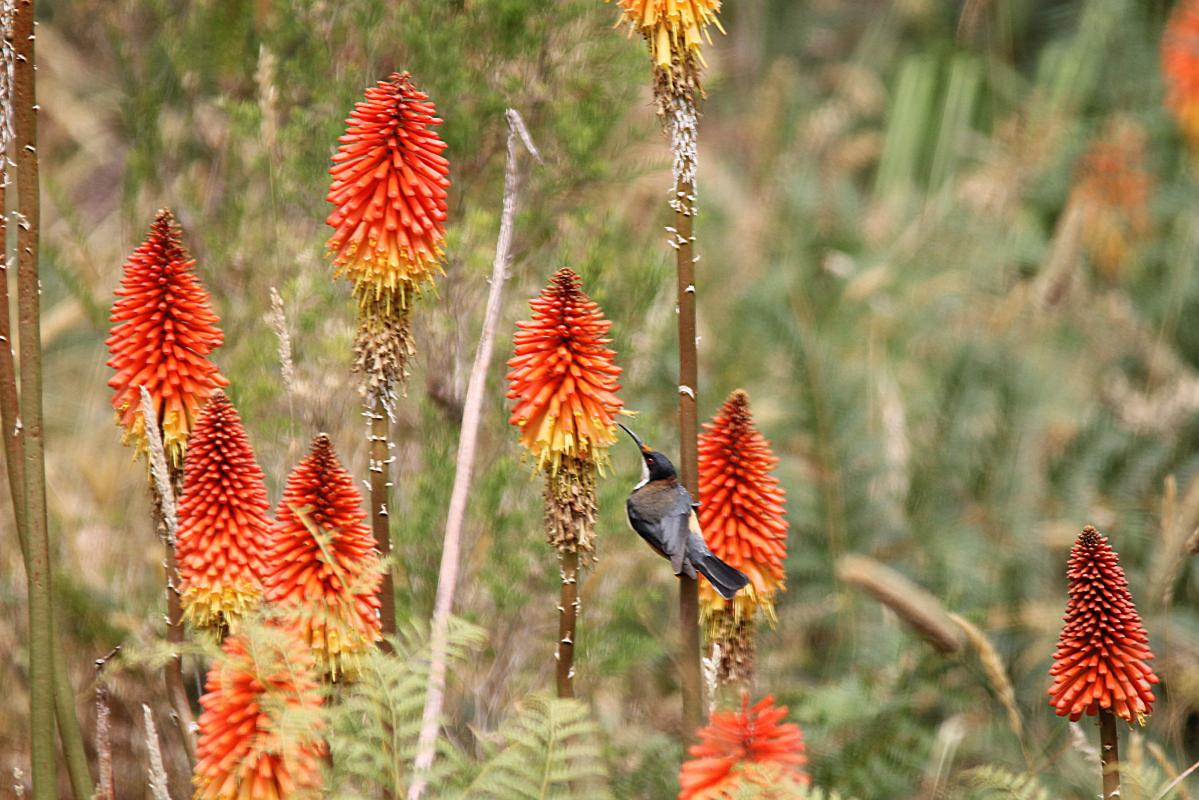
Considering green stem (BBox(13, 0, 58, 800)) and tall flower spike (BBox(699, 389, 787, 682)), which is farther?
tall flower spike (BBox(699, 389, 787, 682))

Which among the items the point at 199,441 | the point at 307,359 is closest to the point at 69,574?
the point at 307,359

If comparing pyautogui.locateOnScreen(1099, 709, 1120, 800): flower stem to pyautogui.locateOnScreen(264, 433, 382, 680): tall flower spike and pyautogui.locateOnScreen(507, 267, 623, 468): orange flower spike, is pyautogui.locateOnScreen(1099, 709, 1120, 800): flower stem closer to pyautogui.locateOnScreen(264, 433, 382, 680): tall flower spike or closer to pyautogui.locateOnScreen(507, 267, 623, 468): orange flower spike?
pyautogui.locateOnScreen(507, 267, 623, 468): orange flower spike

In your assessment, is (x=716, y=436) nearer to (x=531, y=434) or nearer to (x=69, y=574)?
(x=531, y=434)

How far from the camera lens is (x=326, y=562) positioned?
8.30 ft

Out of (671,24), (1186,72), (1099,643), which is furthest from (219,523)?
(1186,72)

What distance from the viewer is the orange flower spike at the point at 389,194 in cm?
261

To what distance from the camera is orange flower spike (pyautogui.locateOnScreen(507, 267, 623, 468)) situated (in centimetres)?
258

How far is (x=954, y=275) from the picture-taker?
654cm

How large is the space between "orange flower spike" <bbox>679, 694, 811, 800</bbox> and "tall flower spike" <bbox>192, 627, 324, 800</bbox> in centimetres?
64

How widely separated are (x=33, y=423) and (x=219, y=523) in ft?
1.26

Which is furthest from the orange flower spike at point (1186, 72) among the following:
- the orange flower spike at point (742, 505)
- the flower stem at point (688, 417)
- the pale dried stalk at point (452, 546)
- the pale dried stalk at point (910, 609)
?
the pale dried stalk at point (452, 546)

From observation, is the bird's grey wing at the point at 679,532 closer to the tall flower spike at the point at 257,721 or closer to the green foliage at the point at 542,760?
the green foliage at the point at 542,760

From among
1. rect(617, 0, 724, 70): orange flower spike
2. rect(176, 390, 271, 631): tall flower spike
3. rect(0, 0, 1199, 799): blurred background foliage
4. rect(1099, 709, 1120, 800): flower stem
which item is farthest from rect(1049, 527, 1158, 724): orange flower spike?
rect(176, 390, 271, 631): tall flower spike

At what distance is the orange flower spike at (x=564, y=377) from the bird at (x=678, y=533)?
0.09 m
